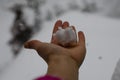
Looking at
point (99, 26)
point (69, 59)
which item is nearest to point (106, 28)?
point (99, 26)

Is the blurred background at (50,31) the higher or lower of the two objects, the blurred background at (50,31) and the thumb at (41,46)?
the lower

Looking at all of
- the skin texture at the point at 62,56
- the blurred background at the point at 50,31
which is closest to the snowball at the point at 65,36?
the skin texture at the point at 62,56

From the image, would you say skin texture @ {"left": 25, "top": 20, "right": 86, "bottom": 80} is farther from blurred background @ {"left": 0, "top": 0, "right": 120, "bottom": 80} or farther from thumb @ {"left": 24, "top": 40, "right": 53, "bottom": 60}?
blurred background @ {"left": 0, "top": 0, "right": 120, "bottom": 80}

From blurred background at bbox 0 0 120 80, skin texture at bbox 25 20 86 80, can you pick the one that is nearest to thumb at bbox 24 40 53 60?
skin texture at bbox 25 20 86 80

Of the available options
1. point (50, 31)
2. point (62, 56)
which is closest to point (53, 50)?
point (62, 56)

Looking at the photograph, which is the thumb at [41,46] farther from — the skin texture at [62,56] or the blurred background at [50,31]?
the blurred background at [50,31]

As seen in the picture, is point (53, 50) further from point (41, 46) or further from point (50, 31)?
point (50, 31)

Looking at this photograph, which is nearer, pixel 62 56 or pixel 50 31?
pixel 62 56
